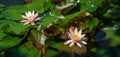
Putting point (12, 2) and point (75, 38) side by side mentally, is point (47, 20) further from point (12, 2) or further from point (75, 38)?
point (12, 2)

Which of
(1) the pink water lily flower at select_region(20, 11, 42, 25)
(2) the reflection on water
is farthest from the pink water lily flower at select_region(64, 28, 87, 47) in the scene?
(2) the reflection on water

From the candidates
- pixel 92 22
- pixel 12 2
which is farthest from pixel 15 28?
pixel 12 2

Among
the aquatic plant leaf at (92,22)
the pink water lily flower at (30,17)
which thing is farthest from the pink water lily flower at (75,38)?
the pink water lily flower at (30,17)

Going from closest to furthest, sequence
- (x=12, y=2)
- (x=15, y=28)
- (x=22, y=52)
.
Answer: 1. (x=22, y=52)
2. (x=15, y=28)
3. (x=12, y=2)

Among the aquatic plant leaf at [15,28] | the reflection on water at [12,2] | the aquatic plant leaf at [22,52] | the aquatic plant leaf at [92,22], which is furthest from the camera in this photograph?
the reflection on water at [12,2]

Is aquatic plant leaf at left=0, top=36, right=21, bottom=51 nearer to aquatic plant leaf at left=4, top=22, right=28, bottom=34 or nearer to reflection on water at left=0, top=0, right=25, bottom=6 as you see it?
aquatic plant leaf at left=4, top=22, right=28, bottom=34

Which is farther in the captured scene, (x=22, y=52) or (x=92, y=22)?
(x=92, y=22)

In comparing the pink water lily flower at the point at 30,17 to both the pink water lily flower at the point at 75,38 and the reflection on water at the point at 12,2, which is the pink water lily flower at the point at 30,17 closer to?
the pink water lily flower at the point at 75,38

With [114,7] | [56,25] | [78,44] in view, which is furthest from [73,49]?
[114,7]
